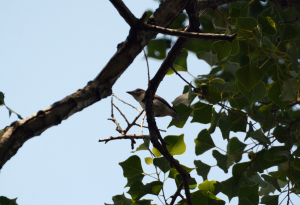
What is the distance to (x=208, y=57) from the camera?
9.39ft

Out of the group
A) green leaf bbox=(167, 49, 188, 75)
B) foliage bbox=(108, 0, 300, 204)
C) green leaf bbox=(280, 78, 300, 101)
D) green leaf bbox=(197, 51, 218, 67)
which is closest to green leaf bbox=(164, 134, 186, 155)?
foliage bbox=(108, 0, 300, 204)

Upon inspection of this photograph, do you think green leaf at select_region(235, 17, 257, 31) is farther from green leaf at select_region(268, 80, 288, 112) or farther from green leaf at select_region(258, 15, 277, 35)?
green leaf at select_region(268, 80, 288, 112)

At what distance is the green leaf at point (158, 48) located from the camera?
308cm

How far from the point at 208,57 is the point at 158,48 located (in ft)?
2.24

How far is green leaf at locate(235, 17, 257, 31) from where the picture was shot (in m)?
1.97

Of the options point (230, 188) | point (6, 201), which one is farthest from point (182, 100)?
point (6, 201)

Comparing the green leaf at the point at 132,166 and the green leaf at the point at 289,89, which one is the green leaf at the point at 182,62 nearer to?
the green leaf at the point at 289,89

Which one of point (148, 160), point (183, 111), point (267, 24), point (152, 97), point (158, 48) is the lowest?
point (148, 160)

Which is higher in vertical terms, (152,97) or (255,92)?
(152,97)

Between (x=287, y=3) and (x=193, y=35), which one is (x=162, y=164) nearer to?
(x=193, y=35)

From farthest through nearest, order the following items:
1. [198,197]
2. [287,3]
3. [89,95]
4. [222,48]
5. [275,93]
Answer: [287,3] < [198,197] < [275,93] < [222,48] < [89,95]

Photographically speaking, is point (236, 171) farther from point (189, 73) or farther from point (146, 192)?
point (189, 73)

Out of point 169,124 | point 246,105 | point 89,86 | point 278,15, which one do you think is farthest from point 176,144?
point 278,15

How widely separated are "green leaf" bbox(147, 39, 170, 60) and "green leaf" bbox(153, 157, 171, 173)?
132 centimetres
